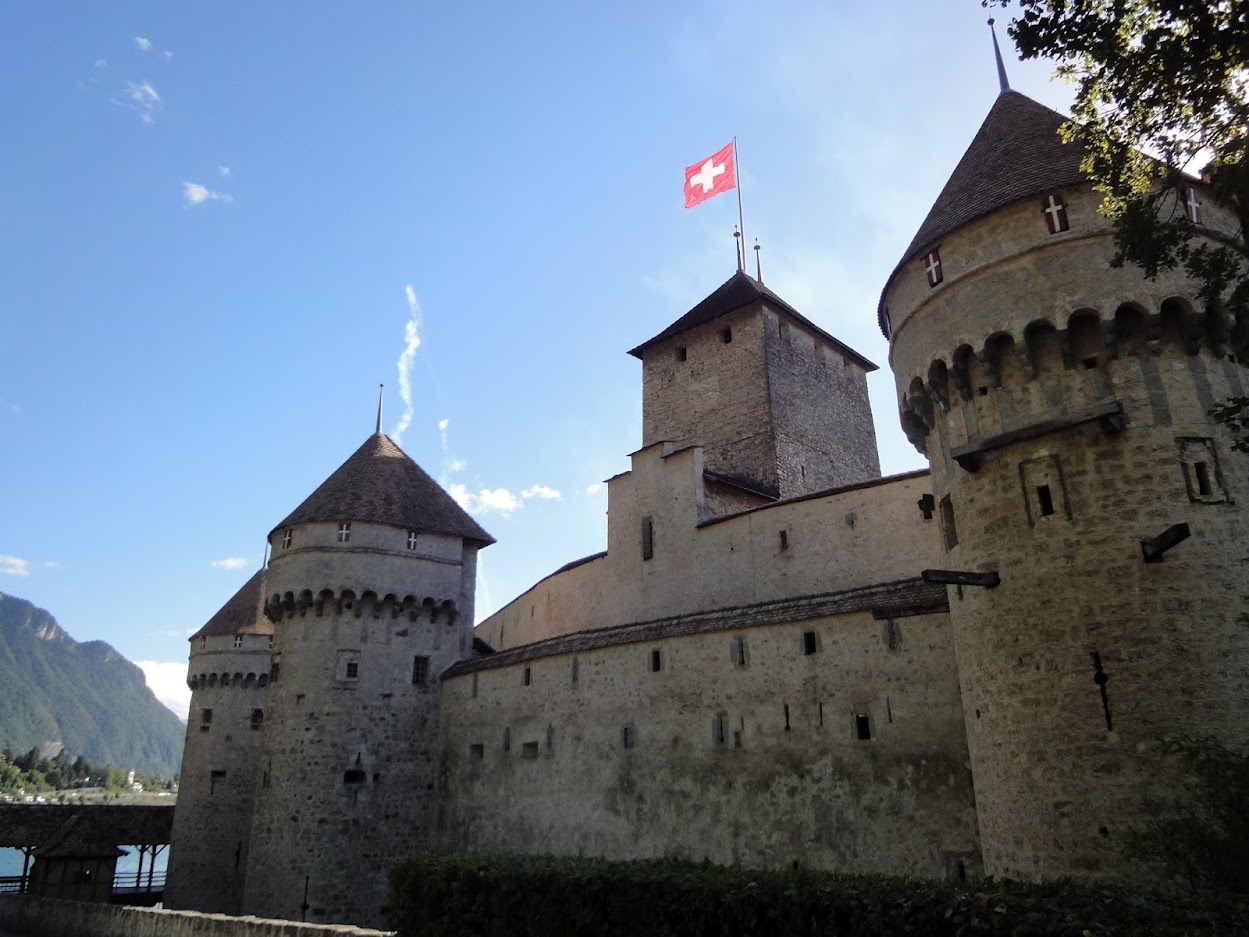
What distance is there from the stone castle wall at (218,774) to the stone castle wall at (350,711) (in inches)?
222

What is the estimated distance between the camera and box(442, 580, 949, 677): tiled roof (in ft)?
49.3

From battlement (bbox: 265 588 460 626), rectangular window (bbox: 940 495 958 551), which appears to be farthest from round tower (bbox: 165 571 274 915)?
rectangular window (bbox: 940 495 958 551)

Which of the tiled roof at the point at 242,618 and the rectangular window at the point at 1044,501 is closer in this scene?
the rectangular window at the point at 1044,501

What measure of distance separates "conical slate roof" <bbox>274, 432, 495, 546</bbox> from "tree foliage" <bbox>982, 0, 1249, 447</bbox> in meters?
20.8

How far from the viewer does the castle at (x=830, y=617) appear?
35.4ft

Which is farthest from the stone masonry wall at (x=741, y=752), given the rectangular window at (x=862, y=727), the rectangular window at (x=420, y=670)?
the rectangular window at (x=420, y=670)

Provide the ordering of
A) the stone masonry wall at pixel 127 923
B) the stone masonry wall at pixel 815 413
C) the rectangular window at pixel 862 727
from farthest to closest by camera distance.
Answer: the stone masonry wall at pixel 815 413 → the stone masonry wall at pixel 127 923 → the rectangular window at pixel 862 727

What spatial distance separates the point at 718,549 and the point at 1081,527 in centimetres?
1273

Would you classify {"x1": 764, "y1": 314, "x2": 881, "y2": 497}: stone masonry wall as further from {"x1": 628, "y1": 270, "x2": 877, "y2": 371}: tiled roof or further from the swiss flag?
the swiss flag


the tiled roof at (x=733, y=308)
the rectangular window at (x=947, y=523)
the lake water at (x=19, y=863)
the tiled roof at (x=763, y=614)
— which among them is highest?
the tiled roof at (x=733, y=308)

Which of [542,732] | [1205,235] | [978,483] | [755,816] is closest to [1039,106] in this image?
[1205,235]

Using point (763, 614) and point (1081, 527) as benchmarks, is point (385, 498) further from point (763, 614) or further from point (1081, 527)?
point (1081, 527)

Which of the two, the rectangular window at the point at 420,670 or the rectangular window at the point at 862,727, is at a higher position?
the rectangular window at the point at 420,670

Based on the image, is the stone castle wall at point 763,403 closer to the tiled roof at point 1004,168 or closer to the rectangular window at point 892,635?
the rectangular window at point 892,635
